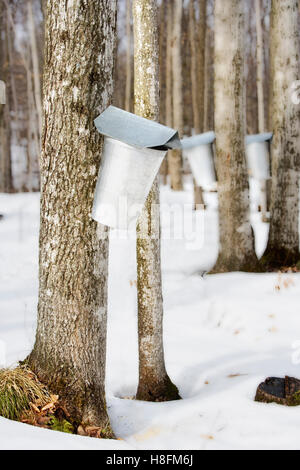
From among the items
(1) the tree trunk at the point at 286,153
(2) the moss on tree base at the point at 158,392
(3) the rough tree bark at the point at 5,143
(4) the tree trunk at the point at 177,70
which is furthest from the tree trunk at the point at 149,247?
(3) the rough tree bark at the point at 5,143

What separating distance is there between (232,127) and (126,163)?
4.03 meters

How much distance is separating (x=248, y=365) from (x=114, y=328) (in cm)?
176

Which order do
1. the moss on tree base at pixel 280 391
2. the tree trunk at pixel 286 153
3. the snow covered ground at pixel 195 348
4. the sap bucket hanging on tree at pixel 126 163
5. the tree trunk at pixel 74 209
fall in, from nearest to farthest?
1. the sap bucket hanging on tree at pixel 126 163
2. the tree trunk at pixel 74 209
3. the snow covered ground at pixel 195 348
4. the moss on tree base at pixel 280 391
5. the tree trunk at pixel 286 153

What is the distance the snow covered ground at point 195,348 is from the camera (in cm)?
290

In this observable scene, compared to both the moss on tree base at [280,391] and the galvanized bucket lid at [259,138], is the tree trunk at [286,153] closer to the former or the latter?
the galvanized bucket lid at [259,138]

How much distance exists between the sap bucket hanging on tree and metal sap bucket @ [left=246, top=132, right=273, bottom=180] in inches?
170

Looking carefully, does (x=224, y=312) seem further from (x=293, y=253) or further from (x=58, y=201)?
(x=58, y=201)

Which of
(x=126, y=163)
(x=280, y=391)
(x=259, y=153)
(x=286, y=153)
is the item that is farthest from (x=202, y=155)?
(x=126, y=163)

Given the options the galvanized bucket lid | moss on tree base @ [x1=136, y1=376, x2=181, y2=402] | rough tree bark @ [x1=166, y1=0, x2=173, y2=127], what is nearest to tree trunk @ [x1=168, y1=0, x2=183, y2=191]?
rough tree bark @ [x1=166, y1=0, x2=173, y2=127]

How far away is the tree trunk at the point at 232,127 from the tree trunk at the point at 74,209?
144 inches

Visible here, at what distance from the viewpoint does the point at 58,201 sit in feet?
8.67

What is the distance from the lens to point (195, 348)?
4762mm

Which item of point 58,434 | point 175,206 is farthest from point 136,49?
point 175,206

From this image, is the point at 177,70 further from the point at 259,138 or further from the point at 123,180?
the point at 123,180
